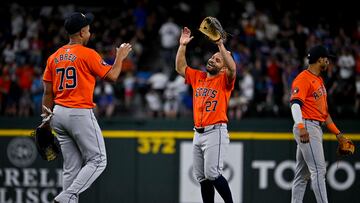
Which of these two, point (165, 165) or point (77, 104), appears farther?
point (165, 165)

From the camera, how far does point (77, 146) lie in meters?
7.85

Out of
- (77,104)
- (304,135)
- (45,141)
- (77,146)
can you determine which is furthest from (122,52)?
(304,135)

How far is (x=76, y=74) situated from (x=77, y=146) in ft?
2.58

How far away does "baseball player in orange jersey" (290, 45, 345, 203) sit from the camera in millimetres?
8539

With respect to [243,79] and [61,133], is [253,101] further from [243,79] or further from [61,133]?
[61,133]

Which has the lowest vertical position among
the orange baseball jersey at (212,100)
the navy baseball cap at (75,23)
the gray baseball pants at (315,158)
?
the gray baseball pants at (315,158)

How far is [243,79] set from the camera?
1444 cm

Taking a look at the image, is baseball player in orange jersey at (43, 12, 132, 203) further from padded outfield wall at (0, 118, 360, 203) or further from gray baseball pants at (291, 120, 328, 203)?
padded outfield wall at (0, 118, 360, 203)

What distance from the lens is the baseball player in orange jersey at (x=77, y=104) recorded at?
7621 millimetres

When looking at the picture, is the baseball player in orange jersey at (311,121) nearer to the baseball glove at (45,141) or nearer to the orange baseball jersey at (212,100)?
the orange baseball jersey at (212,100)

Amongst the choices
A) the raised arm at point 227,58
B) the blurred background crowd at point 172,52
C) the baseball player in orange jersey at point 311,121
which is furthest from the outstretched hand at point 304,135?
the blurred background crowd at point 172,52

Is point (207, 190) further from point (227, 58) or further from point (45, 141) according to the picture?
point (45, 141)

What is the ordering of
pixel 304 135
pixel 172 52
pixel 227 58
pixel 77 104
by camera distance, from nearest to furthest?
pixel 77 104
pixel 227 58
pixel 304 135
pixel 172 52

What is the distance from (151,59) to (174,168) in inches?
234
